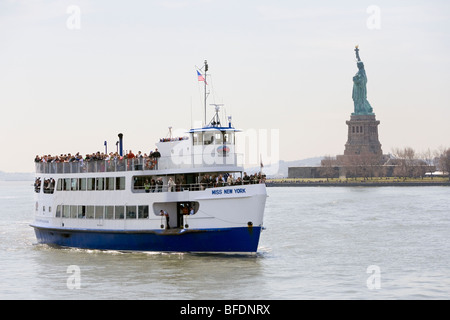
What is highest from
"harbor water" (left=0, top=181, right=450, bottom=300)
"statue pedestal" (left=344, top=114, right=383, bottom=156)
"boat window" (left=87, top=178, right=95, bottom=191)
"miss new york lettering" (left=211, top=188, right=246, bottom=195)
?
"statue pedestal" (left=344, top=114, right=383, bottom=156)

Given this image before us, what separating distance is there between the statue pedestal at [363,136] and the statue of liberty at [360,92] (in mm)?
1693

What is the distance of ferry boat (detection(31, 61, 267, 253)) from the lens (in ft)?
135

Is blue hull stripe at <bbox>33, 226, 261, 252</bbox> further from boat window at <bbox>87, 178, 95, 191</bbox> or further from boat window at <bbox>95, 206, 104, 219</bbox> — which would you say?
boat window at <bbox>87, 178, 95, 191</bbox>

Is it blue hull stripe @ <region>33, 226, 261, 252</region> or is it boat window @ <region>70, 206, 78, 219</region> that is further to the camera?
boat window @ <region>70, 206, 78, 219</region>

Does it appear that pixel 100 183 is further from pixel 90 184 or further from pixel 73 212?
pixel 73 212

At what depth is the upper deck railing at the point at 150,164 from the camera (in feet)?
141

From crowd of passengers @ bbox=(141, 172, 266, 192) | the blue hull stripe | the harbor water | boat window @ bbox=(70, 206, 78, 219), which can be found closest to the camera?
the harbor water

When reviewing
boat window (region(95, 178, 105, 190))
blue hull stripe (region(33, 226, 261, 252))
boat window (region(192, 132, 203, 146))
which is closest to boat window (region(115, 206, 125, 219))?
blue hull stripe (region(33, 226, 261, 252))

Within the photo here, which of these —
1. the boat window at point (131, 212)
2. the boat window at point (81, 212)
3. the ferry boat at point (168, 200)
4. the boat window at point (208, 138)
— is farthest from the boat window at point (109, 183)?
the boat window at point (208, 138)

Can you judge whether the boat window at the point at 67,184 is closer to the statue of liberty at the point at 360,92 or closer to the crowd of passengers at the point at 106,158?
the crowd of passengers at the point at 106,158

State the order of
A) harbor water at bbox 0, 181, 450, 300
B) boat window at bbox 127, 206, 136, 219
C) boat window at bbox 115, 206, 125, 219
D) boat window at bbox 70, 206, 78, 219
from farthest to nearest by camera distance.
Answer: boat window at bbox 70, 206, 78, 219 → boat window at bbox 115, 206, 125, 219 → boat window at bbox 127, 206, 136, 219 → harbor water at bbox 0, 181, 450, 300
